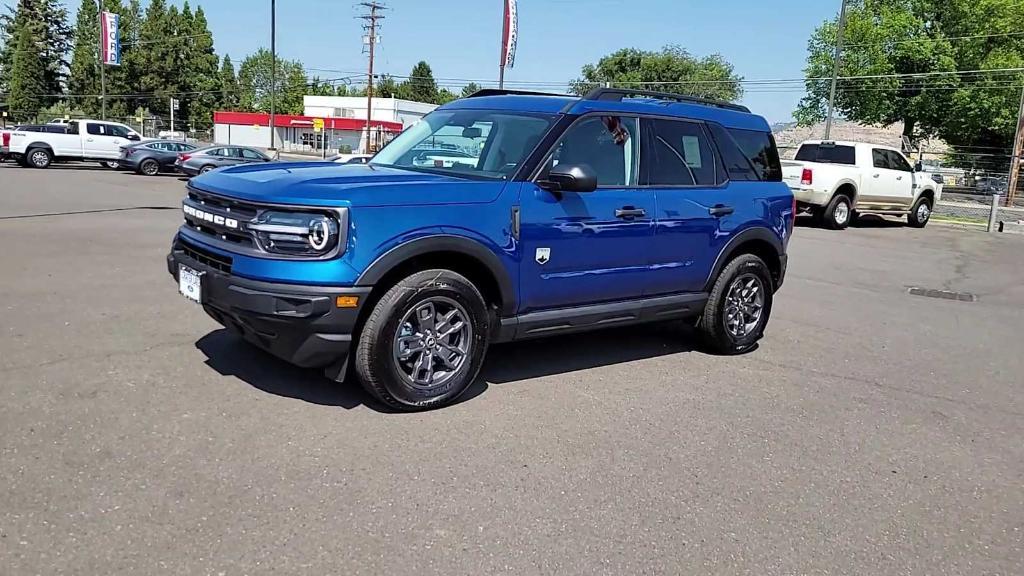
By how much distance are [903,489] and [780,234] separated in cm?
306

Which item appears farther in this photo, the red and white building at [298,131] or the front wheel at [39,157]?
the red and white building at [298,131]

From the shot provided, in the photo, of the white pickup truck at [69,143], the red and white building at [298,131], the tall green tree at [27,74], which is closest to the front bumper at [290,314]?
the white pickup truck at [69,143]

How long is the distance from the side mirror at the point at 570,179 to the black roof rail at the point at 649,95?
0.82 m

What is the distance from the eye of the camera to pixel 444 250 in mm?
4629

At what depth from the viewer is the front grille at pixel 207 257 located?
4.50 metres

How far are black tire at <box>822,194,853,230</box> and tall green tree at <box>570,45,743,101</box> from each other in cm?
7305

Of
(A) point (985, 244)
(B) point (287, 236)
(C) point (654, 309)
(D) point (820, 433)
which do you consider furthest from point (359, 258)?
(A) point (985, 244)

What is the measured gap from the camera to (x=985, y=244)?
1791cm

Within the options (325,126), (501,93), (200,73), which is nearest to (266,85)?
(200,73)

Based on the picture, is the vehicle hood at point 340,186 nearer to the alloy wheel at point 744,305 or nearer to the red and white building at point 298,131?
the alloy wheel at point 744,305

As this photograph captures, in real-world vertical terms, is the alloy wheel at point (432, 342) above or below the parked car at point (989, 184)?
below

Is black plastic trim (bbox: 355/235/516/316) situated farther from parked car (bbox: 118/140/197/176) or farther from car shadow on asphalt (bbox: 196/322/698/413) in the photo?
parked car (bbox: 118/140/197/176)

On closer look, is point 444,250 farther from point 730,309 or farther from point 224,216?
point 730,309

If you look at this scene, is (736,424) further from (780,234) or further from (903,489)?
(780,234)
